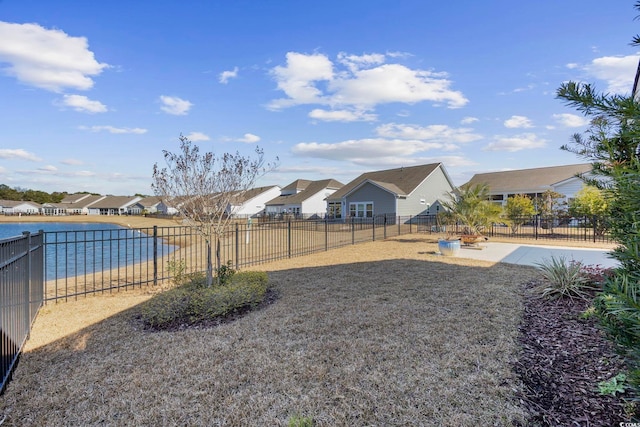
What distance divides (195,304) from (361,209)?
24339mm

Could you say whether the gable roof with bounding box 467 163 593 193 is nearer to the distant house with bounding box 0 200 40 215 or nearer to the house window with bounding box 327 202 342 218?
the house window with bounding box 327 202 342 218

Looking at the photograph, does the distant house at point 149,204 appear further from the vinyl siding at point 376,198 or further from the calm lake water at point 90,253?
the vinyl siding at point 376,198

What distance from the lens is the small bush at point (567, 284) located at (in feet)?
17.1

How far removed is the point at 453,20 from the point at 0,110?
13573mm

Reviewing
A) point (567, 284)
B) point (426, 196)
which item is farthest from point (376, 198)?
point (567, 284)

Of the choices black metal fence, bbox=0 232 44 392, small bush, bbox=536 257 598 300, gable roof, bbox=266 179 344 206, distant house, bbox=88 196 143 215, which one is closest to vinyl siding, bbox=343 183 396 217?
gable roof, bbox=266 179 344 206

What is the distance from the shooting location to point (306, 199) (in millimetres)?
38125

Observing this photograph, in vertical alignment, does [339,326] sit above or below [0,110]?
below

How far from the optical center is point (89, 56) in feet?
27.8

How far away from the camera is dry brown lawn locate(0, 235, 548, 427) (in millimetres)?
2580

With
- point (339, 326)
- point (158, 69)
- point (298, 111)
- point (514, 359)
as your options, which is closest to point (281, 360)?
point (339, 326)

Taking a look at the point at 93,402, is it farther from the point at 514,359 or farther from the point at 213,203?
the point at 514,359

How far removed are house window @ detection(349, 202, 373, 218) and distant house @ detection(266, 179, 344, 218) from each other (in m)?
7.21

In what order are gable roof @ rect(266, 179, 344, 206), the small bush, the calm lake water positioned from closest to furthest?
the small bush
the calm lake water
gable roof @ rect(266, 179, 344, 206)
